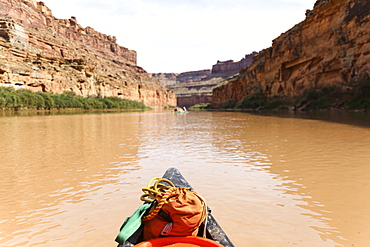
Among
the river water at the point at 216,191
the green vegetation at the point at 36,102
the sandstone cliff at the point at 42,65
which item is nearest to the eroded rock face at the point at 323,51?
the river water at the point at 216,191

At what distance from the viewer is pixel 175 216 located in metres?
2.28

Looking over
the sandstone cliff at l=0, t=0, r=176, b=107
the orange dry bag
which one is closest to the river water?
the orange dry bag

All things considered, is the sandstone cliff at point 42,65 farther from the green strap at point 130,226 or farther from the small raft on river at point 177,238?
the small raft on river at point 177,238

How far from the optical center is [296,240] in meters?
2.65

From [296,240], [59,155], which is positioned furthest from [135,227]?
[59,155]

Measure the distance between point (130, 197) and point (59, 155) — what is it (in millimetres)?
4359

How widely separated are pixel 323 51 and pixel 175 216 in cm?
4094

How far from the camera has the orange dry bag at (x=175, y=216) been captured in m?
2.27

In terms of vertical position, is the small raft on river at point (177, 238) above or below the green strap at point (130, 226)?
below

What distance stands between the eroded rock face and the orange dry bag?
33.1 m

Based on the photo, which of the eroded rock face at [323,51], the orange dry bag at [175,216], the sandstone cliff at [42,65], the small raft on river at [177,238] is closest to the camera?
the small raft on river at [177,238]

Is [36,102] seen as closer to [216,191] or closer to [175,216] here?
[216,191]

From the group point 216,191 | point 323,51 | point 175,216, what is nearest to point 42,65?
point 323,51

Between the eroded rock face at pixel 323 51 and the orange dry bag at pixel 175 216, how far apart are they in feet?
109
